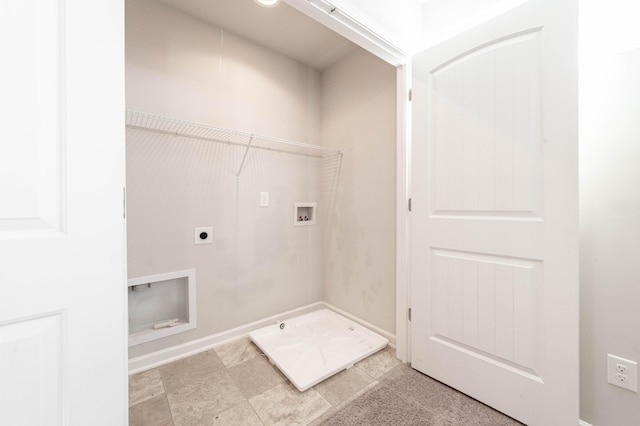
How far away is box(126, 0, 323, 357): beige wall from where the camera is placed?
168cm

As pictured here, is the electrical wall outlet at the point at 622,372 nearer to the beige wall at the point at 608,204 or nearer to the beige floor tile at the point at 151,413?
the beige wall at the point at 608,204

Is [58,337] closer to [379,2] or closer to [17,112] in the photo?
[17,112]

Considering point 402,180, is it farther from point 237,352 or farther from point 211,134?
point 237,352

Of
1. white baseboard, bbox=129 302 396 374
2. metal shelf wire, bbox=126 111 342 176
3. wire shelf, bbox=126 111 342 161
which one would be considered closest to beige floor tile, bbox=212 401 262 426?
white baseboard, bbox=129 302 396 374

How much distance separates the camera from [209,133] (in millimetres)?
1908

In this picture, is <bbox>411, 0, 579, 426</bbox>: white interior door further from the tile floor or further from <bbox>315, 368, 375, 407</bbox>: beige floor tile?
the tile floor

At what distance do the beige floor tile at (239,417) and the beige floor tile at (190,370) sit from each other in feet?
1.00

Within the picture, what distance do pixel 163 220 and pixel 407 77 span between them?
1.87m

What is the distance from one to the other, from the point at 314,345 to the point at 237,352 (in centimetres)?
55

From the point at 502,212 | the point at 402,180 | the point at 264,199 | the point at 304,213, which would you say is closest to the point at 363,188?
the point at 402,180

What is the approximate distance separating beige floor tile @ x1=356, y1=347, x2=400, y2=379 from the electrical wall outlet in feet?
3.35

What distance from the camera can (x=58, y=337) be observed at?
A: 66cm

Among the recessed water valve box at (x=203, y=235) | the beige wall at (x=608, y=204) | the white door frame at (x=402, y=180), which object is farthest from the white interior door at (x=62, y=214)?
the beige wall at (x=608, y=204)

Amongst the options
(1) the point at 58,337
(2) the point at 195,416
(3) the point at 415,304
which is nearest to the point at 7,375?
(1) the point at 58,337
